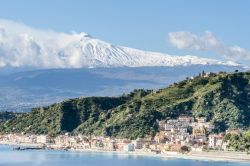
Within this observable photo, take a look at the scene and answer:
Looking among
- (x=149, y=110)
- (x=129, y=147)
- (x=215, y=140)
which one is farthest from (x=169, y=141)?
(x=215, y=140)

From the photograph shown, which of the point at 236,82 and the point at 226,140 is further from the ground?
the point at 236,82

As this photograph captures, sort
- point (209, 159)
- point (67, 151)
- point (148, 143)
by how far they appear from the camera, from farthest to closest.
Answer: point (67, 151), point (148, 143), point (209, 159)

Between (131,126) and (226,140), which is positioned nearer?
(226,140)

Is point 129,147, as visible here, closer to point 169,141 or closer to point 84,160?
point 169,141

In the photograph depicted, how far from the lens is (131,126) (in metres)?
113

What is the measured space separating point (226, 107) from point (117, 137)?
48.3 ft

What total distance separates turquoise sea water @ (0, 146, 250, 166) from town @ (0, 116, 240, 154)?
12.6 ft

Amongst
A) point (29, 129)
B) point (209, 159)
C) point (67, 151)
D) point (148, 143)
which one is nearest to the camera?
point (209, 159)

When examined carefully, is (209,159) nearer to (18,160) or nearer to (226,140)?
(226,140)

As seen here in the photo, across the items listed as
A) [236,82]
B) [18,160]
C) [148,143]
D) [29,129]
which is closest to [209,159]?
[148,143]

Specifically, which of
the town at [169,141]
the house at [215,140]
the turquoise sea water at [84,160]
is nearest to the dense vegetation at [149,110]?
the town at [169,141]

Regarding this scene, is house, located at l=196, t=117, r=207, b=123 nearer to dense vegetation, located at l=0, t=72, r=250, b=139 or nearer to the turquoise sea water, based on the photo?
dense vegetation, located at l=0, t=72, r=250, b=139

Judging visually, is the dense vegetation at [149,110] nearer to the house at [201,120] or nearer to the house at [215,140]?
the house at [201,120]

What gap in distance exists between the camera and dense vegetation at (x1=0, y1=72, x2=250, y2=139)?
368 ft
